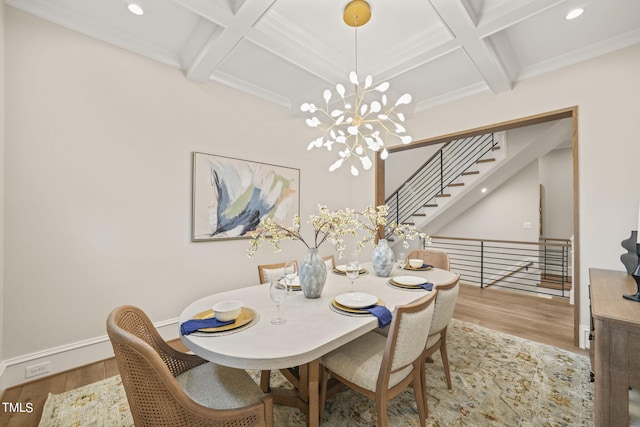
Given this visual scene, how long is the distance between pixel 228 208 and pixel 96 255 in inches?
47.1

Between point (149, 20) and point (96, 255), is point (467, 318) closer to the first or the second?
point (96, 255)

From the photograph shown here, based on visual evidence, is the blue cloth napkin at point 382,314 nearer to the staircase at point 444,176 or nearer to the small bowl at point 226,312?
the small bowl at point 226,312

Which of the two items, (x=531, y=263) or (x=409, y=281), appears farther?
Answer: (x=531, y=263)

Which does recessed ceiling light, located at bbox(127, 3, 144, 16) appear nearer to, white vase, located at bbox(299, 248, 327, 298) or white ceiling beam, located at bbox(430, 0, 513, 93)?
white ceiling beam, located at bbox(430, 0, 513, 93)

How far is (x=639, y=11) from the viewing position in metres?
2.03

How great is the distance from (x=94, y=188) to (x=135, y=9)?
1430mm

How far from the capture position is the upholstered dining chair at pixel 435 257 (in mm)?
2792

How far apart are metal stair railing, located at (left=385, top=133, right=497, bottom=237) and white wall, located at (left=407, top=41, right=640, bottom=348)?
8.51 feet

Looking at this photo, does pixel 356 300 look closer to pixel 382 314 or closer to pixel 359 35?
pixel 382 314

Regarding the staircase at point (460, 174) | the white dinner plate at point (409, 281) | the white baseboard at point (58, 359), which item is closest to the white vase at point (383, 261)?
the white dinner plate at point (409, 281)

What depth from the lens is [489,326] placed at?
298cm

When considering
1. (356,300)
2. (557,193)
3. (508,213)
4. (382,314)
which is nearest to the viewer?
(382,314)

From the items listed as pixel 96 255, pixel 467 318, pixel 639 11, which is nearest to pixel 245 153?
pixel 96 255

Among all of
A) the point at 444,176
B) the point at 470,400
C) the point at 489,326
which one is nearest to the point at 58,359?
the point at 470,400
